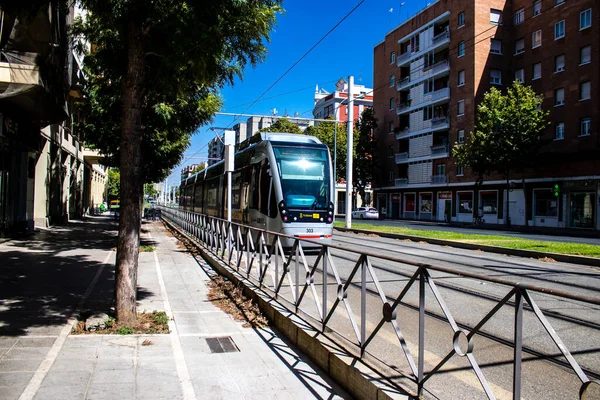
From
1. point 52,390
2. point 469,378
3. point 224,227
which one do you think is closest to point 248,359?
point 52,390

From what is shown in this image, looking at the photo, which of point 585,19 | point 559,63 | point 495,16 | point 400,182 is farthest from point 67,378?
point 400,182

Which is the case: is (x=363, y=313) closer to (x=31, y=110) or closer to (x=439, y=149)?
(x=31, y=110)

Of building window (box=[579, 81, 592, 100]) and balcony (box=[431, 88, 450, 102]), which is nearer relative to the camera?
building window (box=[579, 81, 592, 100])

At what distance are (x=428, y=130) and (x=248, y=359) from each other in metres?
44.1

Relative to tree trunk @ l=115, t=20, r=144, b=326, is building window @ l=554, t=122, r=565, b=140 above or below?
above

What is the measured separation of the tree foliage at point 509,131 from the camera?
31513mm

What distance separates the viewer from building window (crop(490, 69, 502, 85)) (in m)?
39.6

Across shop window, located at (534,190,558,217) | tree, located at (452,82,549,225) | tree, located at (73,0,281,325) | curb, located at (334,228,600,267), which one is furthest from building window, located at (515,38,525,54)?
tree, located at (73,0,281,325)

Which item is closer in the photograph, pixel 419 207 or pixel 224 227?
pixel 224 227

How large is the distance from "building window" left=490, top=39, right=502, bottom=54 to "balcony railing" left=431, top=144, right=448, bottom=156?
9.28m

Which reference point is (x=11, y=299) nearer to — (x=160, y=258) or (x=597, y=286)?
(x=160, y=258)

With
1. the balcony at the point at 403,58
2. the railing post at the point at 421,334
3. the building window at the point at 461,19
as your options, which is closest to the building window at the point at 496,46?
the building window at the point at 461,19

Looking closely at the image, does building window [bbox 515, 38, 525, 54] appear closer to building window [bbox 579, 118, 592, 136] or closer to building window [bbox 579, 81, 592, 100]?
building window [bbox 579, 81, 592, 100]

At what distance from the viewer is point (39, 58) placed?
1217cm
